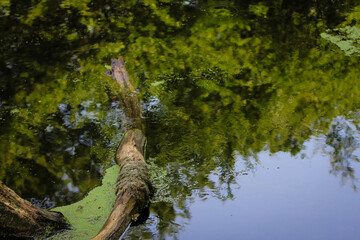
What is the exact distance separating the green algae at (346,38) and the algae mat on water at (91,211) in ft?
13.7

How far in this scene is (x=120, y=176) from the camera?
3.32 meters

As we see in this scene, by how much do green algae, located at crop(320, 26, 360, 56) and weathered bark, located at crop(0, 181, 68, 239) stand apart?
15.6 feet

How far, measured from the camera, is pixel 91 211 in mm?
3119

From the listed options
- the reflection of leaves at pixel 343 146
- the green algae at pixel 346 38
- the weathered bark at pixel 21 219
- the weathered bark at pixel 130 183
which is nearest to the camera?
the weathered bark at pixel 21 219

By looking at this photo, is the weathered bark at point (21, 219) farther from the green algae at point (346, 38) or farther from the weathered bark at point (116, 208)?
the green algae at point (346, 38)

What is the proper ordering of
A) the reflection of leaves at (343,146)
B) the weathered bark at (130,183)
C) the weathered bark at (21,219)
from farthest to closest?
the reflection of leaves at (343,146) < the weathered bark at (130,183) < the weathered bark at (21,219)

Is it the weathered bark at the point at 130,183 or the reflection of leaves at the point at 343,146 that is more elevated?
the reflection of leaves at the point at 343,146

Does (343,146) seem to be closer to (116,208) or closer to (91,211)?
(116,208)

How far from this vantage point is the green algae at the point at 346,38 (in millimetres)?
5681

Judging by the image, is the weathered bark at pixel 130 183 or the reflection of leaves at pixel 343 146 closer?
the weathered bark at pixel 130 183

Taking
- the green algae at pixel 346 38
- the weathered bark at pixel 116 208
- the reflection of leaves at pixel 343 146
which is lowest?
the weathered bark at pixel 116 208

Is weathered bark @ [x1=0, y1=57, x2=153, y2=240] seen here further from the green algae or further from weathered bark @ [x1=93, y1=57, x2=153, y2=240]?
the green algae

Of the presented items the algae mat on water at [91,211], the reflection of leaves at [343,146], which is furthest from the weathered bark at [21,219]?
the reflection of leaves at [343,146]

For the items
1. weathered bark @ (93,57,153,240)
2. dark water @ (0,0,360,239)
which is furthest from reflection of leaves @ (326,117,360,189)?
weathered bark @ (93,57,153,240)
